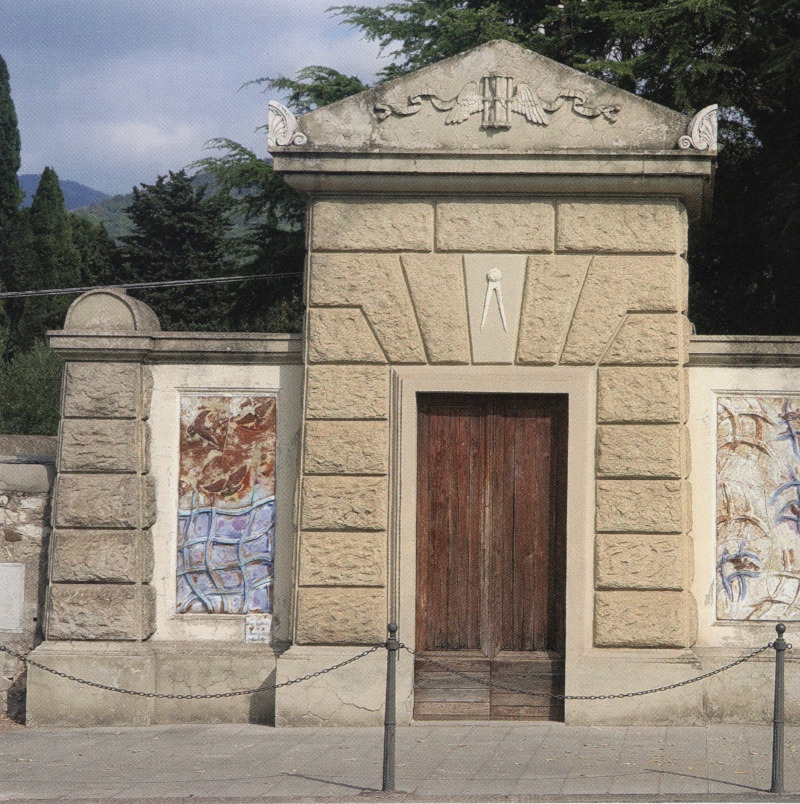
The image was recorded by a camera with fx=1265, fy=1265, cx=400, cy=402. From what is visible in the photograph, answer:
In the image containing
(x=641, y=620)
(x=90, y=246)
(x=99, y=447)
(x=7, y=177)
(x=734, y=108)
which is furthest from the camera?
(x=90, y=246)

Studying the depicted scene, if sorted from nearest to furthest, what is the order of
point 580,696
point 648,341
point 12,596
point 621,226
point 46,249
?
point 580,696 < point 648,341 < point 621,226 < point 12,596 < point 46,249

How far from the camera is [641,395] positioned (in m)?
9.95

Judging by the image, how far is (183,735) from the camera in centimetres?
971

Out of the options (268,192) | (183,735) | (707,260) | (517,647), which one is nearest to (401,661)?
(517,647)

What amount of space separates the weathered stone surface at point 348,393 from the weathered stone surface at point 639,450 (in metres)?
1.76

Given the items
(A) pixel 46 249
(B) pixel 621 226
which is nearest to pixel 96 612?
(B) pixel 621 226

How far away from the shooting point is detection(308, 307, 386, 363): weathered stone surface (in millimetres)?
10125

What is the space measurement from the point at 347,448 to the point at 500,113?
2.92 metres

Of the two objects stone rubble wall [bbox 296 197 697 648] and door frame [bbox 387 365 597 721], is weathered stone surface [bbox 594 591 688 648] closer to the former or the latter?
stone rubble wall [bbox 296 197 697 648]

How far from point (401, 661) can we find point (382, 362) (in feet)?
7.79

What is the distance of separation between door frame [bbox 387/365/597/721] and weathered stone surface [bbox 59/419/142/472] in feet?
7.02

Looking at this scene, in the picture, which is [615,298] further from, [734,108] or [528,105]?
[734,108]

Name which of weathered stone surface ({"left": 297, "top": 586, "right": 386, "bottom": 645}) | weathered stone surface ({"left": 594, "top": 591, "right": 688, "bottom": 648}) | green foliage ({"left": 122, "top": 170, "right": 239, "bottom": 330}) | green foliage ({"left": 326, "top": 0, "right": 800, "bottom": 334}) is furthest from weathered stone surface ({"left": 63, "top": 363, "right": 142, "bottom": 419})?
green foliage ({"left": 122, "top": 170, "right": 239, "bottom": 330})

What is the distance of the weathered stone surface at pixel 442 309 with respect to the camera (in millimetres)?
10062
